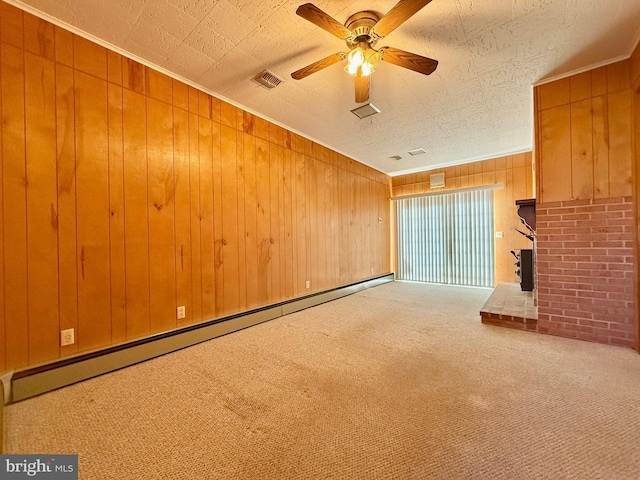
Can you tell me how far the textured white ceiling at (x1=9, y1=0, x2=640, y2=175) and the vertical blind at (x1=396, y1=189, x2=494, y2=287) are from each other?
7.83 feet

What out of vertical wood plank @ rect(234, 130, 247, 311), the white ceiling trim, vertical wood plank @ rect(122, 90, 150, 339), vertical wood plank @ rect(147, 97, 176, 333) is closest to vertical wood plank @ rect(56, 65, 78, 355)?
vertical wood plank @ rect(122, 90, 150, 339)

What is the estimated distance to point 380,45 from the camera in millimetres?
2363

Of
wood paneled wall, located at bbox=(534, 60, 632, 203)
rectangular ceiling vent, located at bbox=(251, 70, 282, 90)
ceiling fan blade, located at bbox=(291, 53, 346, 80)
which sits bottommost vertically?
wood paneled wall, located at bbox=(534, 60, 632, 203)

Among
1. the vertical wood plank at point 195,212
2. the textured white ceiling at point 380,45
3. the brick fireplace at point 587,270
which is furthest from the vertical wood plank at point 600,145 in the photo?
the vertical wood plank at point 195,212

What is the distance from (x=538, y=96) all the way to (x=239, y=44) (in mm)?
3239

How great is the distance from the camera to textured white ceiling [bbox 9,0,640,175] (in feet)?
6.42

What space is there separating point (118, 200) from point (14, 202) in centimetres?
61

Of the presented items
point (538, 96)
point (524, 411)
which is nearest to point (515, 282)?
point (538, 96)

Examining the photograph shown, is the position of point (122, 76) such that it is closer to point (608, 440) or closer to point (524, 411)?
point (524, 411)

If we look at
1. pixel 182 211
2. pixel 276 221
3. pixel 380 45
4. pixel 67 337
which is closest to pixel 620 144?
pixel 380 45

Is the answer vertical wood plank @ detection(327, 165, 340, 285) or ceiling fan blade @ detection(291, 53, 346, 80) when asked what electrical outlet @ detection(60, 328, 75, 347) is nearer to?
ceiling fan blade @ detection(291, 53, 346, 80)

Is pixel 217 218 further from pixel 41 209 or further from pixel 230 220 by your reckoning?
pixel 41 209

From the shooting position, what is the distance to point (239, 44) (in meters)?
2.30

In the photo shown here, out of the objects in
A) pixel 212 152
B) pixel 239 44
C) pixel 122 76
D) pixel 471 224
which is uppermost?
pixel 239 44
